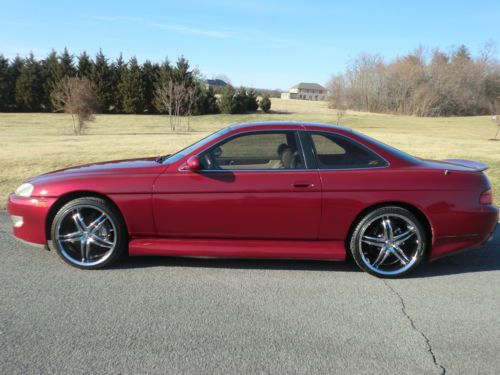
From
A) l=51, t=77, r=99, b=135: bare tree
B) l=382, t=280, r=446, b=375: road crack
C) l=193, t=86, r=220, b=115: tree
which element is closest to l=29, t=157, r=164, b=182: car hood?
l=382, t=280, r=446, b=375: road crack

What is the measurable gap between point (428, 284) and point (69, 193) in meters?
3.59

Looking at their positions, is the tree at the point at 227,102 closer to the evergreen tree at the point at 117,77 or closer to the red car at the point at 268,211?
the evergreen tree at the point at 117,77

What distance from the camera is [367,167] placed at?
13.4 feet

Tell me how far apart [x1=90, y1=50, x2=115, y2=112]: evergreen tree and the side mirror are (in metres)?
42.1

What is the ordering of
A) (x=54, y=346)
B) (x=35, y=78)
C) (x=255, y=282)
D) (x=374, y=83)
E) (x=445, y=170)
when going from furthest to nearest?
1. (x=374, y=83)
2. (x=35, y=78)
3. (x=445, y=170)
4. (x=255, y=282)
5. (x=54, y=346)

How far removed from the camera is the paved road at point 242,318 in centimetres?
259

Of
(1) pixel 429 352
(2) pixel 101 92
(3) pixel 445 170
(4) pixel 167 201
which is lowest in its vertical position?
(1) pixel 429 352

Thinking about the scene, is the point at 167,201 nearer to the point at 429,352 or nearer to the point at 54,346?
the point at 54,346

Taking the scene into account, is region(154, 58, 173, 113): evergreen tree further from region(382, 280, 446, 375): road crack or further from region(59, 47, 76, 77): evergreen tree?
region(382, 280, 446, 375): road crack

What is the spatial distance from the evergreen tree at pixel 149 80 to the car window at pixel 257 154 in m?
41.5

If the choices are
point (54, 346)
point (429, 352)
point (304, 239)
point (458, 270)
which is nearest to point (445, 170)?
point (458, 270)

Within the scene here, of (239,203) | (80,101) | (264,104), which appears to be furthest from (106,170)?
(264,104)

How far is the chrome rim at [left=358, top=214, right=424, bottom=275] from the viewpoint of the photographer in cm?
399

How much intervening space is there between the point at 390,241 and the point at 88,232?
2977 millimetres
